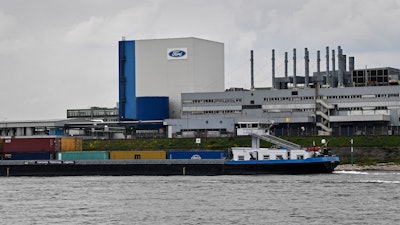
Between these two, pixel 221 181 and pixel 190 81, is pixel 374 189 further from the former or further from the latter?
pixel 190 81

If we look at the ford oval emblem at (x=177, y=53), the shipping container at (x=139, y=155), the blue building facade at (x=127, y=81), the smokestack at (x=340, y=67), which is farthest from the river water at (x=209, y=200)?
the ford oval emblem at (x=177, y=53)

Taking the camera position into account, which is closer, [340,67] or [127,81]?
[340,67]

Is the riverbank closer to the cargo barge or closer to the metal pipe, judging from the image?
the cargo barge

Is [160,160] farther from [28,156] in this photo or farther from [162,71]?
[162,71]

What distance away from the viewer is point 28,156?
12525 cm

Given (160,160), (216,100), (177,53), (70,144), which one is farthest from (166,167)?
(177,53)

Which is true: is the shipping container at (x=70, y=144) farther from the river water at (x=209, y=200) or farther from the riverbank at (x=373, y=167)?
the riverbank at (x=373, y=167)

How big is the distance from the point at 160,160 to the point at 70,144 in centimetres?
1803

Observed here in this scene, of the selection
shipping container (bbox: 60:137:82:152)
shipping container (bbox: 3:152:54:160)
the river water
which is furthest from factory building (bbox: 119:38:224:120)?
the river water

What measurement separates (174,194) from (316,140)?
6511 cm

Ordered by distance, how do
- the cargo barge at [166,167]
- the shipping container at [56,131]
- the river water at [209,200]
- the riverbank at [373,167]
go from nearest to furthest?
the river water at [209,200]
the cargo barge at [166,167]
the riverbank at [373,167]
the shipping container at [56,131]

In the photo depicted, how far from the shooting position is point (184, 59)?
182 m

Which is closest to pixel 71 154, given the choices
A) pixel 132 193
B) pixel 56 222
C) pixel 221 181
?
pixel 221 181

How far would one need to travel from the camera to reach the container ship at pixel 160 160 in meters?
112
